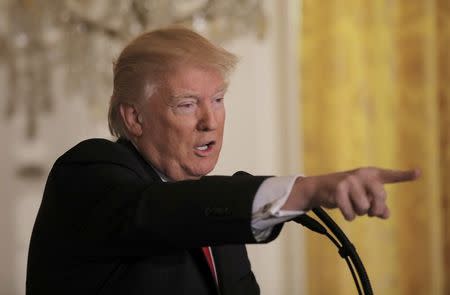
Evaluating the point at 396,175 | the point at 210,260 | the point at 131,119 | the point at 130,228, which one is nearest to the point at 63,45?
the point at 131,119

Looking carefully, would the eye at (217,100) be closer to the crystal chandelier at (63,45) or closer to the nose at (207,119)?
the nose at (207,119)

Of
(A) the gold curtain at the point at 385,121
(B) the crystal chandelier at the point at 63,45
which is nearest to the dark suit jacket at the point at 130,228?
(B) the crystal chandelier at the point at 63,45

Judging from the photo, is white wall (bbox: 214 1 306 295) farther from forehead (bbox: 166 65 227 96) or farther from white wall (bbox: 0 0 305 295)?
forehead (bbox: 166 65 227 96)

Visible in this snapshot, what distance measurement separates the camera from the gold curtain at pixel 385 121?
11.6 ft

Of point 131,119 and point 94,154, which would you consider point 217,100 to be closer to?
point 131,119

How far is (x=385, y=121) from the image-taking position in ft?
12.0

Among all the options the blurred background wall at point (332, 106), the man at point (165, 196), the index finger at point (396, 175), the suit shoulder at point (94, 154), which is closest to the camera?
the index finger at point (396, 175)

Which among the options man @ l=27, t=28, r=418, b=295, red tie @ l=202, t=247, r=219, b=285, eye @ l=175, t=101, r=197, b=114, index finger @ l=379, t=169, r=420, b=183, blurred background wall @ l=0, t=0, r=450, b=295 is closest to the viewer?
index finger @ l=379, t=169, r=420, b=183

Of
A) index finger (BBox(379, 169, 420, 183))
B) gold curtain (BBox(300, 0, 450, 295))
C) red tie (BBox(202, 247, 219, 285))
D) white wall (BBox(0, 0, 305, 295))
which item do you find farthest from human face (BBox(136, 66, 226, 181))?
gold curtain (BBox(300, 0, 450, 295))

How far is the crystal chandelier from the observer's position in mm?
2766

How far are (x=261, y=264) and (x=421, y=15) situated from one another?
144cm

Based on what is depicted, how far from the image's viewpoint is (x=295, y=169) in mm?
3545

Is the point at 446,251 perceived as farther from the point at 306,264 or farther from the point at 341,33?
the point at 341,33

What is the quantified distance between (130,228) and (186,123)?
49cm
